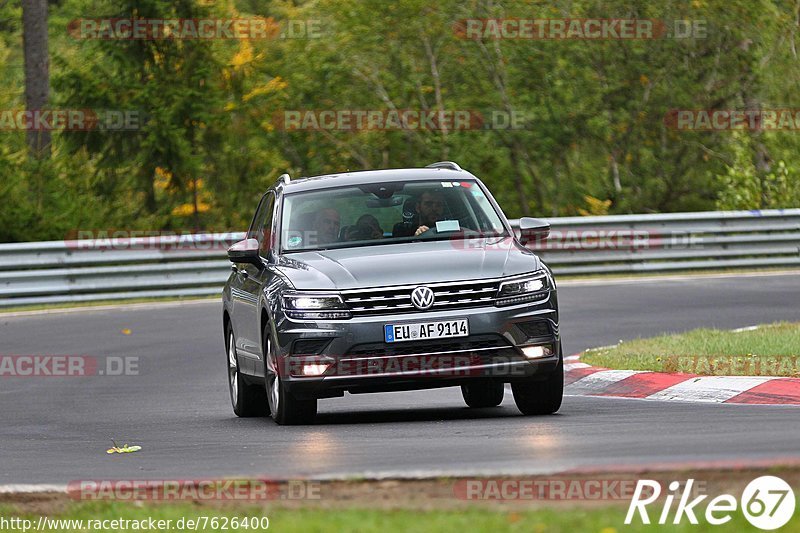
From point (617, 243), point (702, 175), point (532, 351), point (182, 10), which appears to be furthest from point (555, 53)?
point (532, 351)

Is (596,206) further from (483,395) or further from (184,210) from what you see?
(483,395)

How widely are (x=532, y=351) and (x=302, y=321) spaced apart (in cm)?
152

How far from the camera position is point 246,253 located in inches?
483

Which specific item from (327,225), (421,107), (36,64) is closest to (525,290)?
(327,225)

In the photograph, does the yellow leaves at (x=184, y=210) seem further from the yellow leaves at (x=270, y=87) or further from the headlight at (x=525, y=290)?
the headlight at (x=525, y=290)

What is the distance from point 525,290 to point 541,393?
2.74ft

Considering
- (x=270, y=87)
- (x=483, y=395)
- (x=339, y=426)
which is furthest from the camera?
(x=270, y=87)

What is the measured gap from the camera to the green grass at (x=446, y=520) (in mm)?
5863

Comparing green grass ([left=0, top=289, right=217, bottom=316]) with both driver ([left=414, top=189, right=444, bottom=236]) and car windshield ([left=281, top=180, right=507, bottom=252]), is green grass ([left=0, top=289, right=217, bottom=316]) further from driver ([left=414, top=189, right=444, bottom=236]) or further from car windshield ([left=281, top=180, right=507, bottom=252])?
driver ([left=414, top=189, right=444, bottom=236])

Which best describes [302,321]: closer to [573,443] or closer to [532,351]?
[532,351]

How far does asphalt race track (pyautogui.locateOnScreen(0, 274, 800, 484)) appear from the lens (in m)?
8.20

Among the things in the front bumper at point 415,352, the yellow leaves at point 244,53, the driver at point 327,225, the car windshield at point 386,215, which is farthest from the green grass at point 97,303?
the yellow leaves at point 244,53

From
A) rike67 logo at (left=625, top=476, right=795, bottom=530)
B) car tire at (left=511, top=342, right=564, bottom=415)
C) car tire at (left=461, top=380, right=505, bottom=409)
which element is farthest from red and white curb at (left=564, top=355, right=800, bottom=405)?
rike67 logo at (left=625, top=476, right=795, bottom=530)

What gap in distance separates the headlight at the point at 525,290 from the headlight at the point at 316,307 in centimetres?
102
